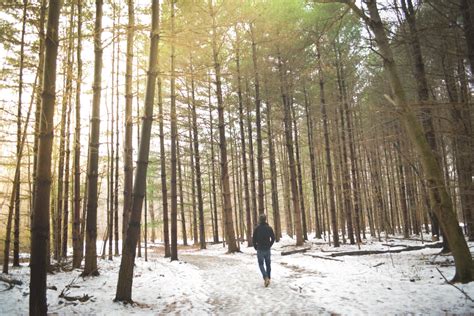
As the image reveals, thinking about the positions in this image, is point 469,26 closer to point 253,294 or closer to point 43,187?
point 253,294

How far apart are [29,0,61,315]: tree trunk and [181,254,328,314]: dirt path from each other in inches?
116

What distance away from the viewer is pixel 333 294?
6617 millimetres

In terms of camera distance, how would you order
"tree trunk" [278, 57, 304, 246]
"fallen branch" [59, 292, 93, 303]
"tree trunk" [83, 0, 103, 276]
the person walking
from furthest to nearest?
"tree trunk" [278, 57, 304, 246]
"tree trunk" [83, 0, 103, 276]
the person walking
"fallen branch" [59, 292, 93, 303]

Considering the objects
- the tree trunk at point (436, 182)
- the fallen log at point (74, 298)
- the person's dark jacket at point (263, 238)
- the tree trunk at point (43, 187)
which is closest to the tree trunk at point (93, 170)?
the fallen log at point (74, 298)

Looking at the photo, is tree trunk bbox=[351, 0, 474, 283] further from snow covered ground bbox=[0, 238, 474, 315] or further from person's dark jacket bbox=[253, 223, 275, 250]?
person's dark jacket bbox=[253, 223, 275, 250]

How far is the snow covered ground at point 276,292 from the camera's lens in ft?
18.2

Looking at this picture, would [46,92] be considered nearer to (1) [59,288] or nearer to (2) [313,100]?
(1) [59,288]

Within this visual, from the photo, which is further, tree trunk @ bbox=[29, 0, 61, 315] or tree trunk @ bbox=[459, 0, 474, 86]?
tree trunk @ bbox=[459, 0, 474, 86]

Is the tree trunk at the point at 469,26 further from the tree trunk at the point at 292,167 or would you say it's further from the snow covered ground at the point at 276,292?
the tree trunk at the point at 292,167

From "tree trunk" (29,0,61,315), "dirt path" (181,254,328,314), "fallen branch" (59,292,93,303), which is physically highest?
"tree trunk" (29,0,61,315)

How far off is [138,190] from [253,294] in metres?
3.37

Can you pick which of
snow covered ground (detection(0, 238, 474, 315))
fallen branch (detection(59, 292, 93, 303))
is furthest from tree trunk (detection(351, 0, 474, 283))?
fallen branch (detection(59, 292, 93, 303))

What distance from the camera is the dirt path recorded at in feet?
19.0

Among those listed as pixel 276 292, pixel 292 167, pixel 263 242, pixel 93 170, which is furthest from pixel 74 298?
pixel 292 167
